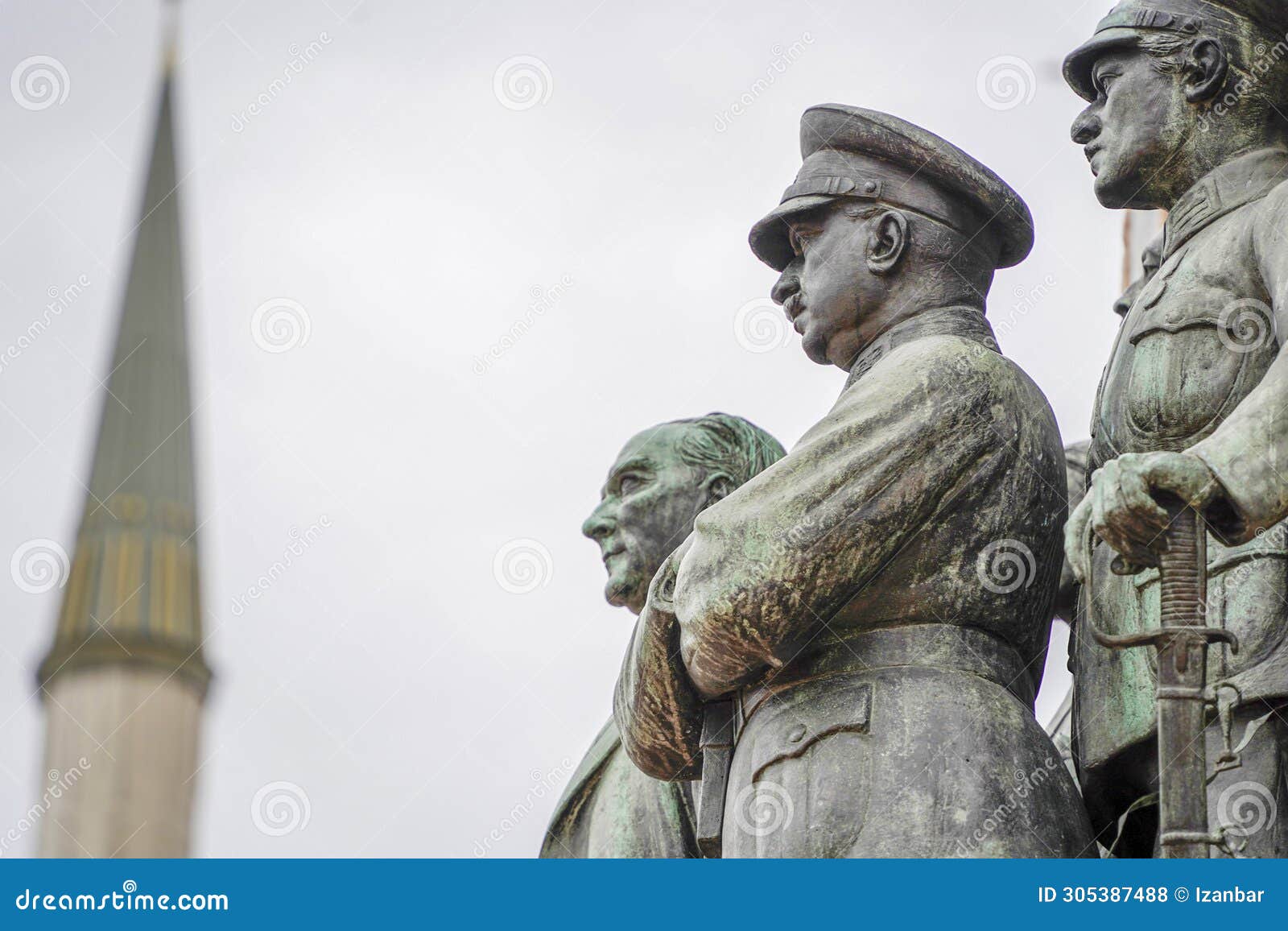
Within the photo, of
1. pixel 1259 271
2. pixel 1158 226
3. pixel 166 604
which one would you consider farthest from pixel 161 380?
pixel 1259 271

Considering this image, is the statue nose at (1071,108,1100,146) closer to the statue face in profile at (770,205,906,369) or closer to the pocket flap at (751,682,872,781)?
the statue face in profile at (770,205,906,369)

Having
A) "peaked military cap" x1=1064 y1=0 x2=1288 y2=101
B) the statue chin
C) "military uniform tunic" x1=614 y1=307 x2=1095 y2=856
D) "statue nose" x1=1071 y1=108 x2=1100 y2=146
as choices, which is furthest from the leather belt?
the statue chin

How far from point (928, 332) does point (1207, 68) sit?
1.25 metres

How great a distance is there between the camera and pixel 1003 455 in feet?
27.6

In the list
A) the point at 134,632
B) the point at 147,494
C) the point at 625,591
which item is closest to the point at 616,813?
the point at 625,591

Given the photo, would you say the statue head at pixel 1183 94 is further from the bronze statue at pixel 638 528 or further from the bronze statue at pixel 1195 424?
the bronze statue at pixel 638 528

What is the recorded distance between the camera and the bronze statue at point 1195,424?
7.29 meters

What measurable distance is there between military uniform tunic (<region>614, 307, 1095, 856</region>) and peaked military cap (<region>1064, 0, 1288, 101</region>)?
4.01 feet

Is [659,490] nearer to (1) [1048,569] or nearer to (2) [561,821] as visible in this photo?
(2) [561,821]

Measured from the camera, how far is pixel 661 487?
423 inches
